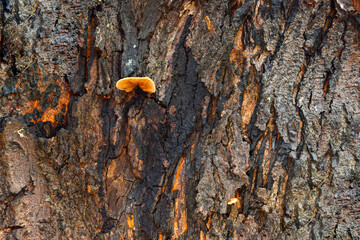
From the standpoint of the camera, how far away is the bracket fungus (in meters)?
1.66

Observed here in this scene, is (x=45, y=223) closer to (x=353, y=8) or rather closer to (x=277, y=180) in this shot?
(x=277, y=180)

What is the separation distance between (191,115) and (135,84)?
39cm

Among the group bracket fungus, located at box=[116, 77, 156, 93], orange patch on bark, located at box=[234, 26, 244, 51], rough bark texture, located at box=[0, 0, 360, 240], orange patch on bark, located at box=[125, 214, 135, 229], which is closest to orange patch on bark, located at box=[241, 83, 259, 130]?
rough bark texture, located at box=[0, 0, 360, 240]

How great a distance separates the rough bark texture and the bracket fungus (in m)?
0.06

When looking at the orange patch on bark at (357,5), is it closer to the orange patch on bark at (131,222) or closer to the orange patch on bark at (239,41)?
the orange patch on bark at (239,41)

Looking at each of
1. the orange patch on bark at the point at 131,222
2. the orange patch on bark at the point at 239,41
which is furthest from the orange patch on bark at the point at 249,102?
the orange patch on bark at the point at 131,222

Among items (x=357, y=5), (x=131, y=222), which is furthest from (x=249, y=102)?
(x=131, y=222)

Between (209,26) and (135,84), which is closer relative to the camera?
(135,84)

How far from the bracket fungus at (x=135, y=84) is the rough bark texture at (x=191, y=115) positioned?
0.20ft

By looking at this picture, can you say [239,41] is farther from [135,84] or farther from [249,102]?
[135,84]

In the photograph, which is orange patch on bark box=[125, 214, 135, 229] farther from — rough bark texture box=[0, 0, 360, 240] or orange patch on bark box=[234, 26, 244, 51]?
Result: orange patch on bark box=[234, 26, 244, 51]

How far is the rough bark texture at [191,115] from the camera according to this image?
5.83ft

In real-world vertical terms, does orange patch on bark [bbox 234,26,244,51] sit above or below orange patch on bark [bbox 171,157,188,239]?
above

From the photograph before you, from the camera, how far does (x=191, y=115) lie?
1.81 m
